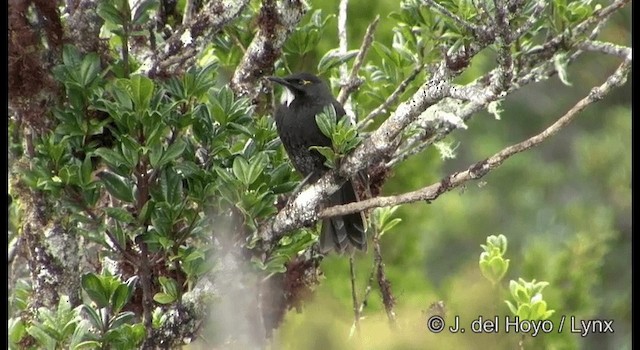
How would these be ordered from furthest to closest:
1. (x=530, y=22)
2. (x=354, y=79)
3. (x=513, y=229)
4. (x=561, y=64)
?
1. (x=513, y=229)
2. (x=354, y=79)
3. (x=561, y=64)
4. (x=530, y=22)

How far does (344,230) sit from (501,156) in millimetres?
1889

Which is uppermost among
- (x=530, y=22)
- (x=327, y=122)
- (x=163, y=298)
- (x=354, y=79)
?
(x=354, y=79)

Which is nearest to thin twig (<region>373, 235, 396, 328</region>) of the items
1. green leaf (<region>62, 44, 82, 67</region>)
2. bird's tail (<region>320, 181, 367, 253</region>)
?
bird's tail (<region>320, 181, 367, 253</region>)

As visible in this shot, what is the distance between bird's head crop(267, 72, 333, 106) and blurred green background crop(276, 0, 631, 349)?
0.14 metres

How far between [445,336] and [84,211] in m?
1.53

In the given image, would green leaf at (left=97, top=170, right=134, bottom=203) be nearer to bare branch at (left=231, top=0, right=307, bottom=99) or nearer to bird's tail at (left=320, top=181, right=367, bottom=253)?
bare branch at (left=231, top=0, right=307, bottom=99)

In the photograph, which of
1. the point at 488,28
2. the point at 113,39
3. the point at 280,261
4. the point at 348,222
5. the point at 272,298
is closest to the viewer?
the point at 488,28

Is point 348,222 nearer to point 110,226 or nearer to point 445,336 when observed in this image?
point 445,336

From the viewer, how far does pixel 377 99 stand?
5469 millimetres

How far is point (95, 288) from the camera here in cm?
398

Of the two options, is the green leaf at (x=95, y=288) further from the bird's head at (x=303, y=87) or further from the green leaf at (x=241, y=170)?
the bird's head at (x=303, y=87)

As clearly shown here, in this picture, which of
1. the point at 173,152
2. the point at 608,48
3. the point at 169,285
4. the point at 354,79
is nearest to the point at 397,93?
the point at 354,79

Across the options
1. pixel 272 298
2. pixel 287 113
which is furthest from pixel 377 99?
pixel 272 298

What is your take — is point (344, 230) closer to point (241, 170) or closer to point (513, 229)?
point (241, 170)
